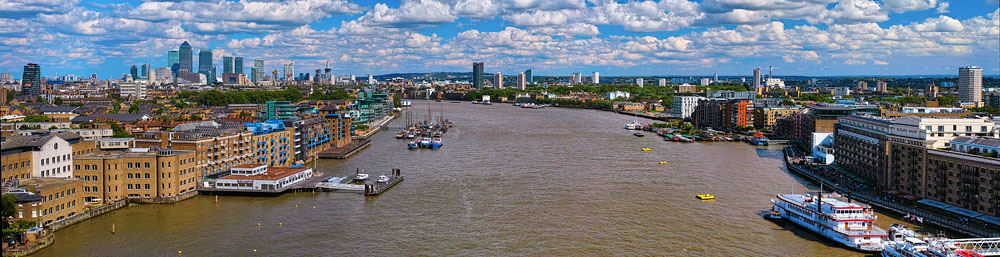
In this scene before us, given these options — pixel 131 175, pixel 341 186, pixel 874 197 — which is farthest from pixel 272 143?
pixel 874 197

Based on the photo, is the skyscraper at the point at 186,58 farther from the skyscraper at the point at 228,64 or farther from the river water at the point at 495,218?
the river water at the point at 495,218

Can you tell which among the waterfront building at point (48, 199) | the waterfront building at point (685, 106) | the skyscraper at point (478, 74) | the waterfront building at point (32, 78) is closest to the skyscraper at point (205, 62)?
the skyscraper at point (478, 74)

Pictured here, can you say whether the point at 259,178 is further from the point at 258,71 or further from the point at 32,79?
the point at 258,71

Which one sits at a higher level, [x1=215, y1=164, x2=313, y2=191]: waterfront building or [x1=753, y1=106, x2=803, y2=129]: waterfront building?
[x1=753, y1=106, x2=803, y2=129]: waterfront building

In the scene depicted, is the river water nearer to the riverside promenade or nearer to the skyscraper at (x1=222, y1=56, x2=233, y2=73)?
the riverside promenade

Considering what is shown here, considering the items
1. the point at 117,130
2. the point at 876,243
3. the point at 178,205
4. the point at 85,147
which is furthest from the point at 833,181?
the point at 117,130

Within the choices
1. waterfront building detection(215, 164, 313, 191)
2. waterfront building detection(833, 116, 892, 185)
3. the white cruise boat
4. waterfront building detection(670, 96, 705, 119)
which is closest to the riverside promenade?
waterfront building detection(833, 116, 892, 185)

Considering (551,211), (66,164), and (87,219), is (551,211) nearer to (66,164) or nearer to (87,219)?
(87,219)
